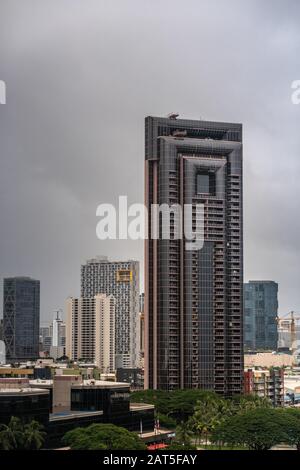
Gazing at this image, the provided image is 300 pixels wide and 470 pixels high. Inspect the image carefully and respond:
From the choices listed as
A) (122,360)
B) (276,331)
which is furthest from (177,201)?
(276,331)

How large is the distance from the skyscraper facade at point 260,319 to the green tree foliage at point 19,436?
785 cm

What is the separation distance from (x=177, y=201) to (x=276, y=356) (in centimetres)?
835

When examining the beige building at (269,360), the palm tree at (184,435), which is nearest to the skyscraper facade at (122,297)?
the beige building at (269,360)

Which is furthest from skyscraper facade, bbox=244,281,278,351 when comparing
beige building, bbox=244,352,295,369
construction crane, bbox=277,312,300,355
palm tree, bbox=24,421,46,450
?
palm tree, bbox=24,421,46,450

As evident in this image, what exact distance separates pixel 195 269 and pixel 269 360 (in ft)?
23.4

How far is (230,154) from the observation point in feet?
36.1

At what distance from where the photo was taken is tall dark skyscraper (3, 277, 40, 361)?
9391 millimetres

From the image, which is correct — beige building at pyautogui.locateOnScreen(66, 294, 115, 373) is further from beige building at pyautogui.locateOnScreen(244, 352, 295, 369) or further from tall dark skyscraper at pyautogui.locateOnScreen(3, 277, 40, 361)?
beige building at pyautogui.locateOnScreen(244, 352, 295, 369)

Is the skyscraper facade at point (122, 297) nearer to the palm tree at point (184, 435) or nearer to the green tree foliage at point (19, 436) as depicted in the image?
the palm tree at point (184, 435)

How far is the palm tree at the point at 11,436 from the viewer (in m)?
5.84

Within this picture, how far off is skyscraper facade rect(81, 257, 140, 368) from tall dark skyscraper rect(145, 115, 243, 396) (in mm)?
2952

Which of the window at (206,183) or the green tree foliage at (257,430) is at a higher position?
the window at (206,183)
